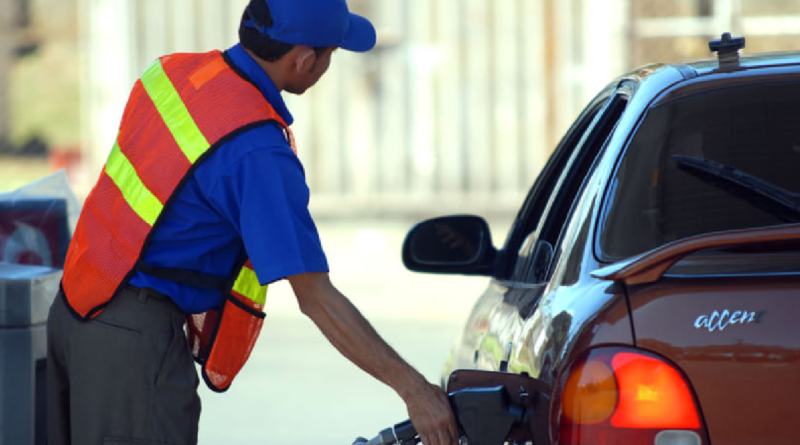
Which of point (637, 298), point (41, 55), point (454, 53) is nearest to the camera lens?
point (637, 298)

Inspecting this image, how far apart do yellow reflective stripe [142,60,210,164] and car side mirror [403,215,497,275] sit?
1.03 m

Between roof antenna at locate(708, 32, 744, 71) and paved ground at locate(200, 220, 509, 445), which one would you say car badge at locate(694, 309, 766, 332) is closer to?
roof antenna at locate(708, 32, 744, 71)

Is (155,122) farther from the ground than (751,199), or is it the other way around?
(155,122)

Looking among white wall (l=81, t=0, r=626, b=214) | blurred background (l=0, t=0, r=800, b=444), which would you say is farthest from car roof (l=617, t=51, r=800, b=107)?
white wall (l=81, t=0, r=626, b=214)

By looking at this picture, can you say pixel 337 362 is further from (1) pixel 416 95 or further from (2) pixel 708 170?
(1) pixel 416 95

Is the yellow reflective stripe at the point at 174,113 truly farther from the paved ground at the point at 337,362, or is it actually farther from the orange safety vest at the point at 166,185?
the paved ground at the point at 337,362

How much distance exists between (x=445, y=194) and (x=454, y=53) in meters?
1.62

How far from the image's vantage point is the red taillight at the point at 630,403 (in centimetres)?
222

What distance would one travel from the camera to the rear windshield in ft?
8.56

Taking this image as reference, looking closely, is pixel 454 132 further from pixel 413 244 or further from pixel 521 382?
pixel 521 382

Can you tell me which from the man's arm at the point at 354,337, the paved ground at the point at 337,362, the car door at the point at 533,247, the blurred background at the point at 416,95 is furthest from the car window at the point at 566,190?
the blurred background at the point at 416,95

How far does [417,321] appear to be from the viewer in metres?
10.5

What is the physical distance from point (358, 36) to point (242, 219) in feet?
2.22

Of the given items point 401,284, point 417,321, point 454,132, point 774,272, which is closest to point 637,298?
point 774,272
